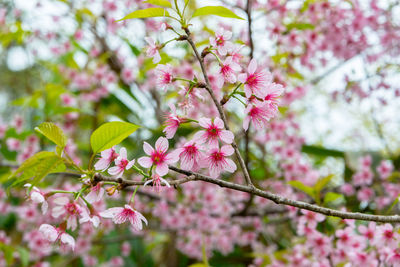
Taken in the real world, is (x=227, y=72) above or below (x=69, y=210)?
above

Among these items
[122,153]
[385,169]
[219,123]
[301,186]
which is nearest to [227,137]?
[219,123]

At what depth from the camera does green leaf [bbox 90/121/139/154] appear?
2.62 feet

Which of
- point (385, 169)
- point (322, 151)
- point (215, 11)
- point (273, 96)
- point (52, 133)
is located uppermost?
point (322, 151)

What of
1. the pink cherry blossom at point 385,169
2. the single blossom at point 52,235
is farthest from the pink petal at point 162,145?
the pink cherry blossom at point 385,169

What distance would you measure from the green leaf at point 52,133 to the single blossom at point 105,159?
9cm

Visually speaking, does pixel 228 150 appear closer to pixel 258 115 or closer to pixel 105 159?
pixel 258 115

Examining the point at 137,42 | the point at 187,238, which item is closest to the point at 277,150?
the point at 187,238

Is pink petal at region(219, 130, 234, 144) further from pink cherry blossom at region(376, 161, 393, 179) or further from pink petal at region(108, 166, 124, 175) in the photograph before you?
pink cherry blossom at region(376, 161, 393, 179)

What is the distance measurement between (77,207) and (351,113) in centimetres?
662

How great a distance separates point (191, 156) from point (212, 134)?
8 centimetres

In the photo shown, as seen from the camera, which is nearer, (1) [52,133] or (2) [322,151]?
(1) [52,133]

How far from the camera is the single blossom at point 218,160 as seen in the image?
0.82m

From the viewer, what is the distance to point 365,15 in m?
2.60

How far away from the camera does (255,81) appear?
821mm
